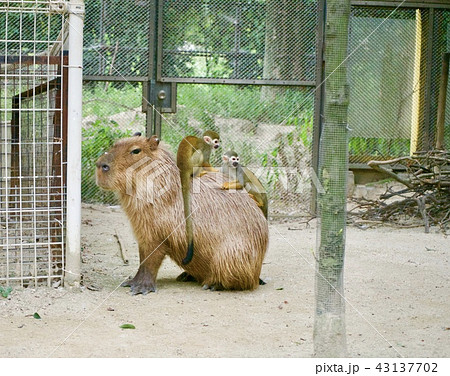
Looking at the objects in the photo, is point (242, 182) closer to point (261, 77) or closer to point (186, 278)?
point (186, 278)

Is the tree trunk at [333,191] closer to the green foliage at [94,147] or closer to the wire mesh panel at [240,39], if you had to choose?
the wire mesh panel at [240,39]

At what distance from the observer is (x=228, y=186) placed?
5562 mm

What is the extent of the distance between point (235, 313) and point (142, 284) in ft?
2.90

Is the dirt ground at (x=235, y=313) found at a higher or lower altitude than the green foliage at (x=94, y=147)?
lower

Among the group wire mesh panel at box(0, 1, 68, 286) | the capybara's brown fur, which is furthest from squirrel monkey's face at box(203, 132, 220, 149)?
wire mesh panel at box(0, 1, 68, 286)

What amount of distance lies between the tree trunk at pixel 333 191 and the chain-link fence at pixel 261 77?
5013mm

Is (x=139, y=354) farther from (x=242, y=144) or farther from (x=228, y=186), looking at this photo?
(x=242, y=144)

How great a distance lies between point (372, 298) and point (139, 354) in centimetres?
213

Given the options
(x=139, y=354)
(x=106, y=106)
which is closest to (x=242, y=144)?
(x=106, y=106)

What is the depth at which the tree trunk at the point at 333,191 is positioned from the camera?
342 cm

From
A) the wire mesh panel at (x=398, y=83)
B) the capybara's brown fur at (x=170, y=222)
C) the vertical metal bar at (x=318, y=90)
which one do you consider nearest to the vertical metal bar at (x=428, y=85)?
the wire mesh panel at (x=398, y=83)

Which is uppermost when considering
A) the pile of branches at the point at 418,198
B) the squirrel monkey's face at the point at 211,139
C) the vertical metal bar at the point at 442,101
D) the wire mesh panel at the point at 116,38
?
the wire mesh panel at the point at 116,38

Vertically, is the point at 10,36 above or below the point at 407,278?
above

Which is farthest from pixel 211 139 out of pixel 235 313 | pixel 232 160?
pixel 235 313
